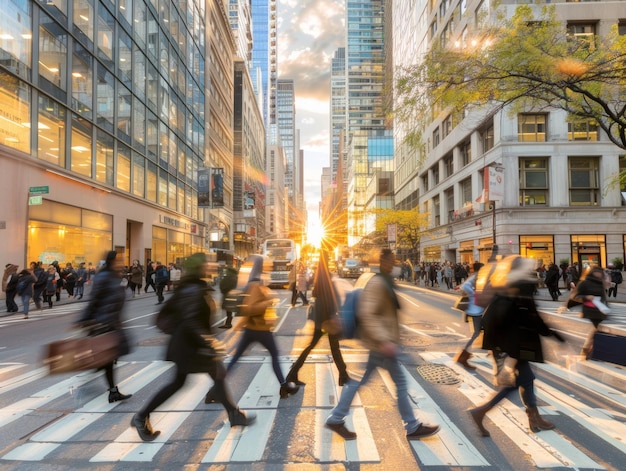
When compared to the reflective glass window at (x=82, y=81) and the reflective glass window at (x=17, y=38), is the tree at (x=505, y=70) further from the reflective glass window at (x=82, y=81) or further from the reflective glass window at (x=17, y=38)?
the reflective glass window at (x=82, y=81)

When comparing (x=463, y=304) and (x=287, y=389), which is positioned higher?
(x=463, y=304)

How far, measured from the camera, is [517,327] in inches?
171

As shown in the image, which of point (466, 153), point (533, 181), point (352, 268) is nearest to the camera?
point (533, 181)

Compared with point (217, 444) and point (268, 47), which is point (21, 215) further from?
point (268, 47)

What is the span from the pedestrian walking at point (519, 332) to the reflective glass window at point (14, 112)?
2165 centimetres

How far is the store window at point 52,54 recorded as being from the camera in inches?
827

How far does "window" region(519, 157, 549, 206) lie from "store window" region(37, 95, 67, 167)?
104ft

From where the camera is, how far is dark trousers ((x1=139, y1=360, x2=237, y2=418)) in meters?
4.03

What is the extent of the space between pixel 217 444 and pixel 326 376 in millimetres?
2744

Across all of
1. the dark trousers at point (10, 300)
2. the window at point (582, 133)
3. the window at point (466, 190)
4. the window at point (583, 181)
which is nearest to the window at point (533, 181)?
the window at point (583, 181)

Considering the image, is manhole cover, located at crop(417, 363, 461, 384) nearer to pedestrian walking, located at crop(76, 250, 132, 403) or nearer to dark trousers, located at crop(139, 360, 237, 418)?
dark trousers, located at crop(139, 360, 237, 418)

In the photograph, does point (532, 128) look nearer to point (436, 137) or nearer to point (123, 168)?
point (436, 137)

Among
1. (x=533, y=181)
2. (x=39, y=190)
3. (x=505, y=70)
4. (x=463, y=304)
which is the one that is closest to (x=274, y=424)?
(x=463, y=304)

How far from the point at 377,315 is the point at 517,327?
59.7 inches
